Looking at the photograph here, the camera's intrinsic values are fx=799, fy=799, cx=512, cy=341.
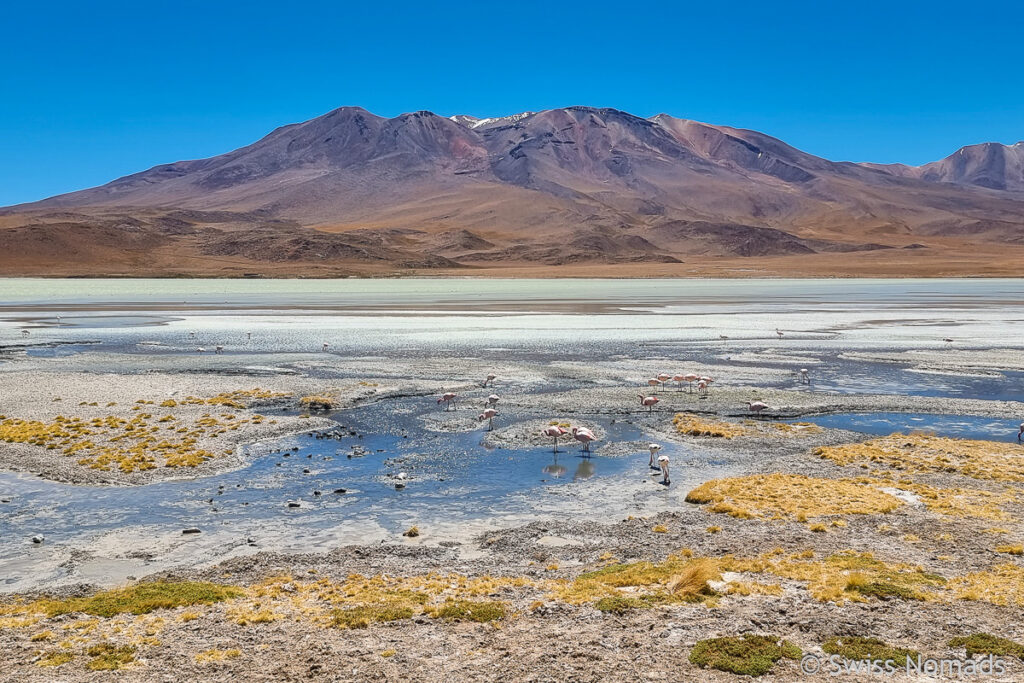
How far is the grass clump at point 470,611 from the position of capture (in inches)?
382

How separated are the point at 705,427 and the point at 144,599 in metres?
14.3

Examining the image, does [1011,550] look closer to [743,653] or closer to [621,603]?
[743,653]

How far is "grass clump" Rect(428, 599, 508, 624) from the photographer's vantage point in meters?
9.70

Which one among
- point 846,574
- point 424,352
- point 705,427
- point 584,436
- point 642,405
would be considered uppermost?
point 424,352

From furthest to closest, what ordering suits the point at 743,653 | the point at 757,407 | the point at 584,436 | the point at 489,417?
the point at 757,407 → the point at 489,417 → the point at 584,436 → the point at 743,653

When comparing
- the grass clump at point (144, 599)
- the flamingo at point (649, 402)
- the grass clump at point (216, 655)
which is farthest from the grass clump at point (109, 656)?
the flamingo at point (649, 402)

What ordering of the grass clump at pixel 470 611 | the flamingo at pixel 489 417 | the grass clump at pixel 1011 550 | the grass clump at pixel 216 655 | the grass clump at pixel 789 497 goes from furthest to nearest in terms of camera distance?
the flamingo at pixel 489 417 → the grass clump at pixel 789 497 → the grass clump at pixel 1011 550 → the grass clump at pixel 470 611 → the grass clump at pixel 216 655

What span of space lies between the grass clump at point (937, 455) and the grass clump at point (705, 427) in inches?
95.2

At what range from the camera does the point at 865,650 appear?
874cm

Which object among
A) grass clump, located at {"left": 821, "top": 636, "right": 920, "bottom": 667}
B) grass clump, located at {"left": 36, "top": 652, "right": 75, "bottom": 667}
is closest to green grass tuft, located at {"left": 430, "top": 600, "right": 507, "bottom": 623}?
grass clump, located at {"left": 821, "top": 636, "right": 920, "bottom": 667}

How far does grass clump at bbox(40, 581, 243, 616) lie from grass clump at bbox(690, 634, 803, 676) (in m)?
5.91

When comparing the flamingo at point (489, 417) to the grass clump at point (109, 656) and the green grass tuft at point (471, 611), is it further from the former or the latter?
the grass clump at point (109, 656)

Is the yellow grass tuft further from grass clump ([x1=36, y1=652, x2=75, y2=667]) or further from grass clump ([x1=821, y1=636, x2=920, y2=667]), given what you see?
grass clump ([x1=36, y1=652, x2=75, y2=667])

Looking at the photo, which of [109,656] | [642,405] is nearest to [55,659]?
[109,656]
